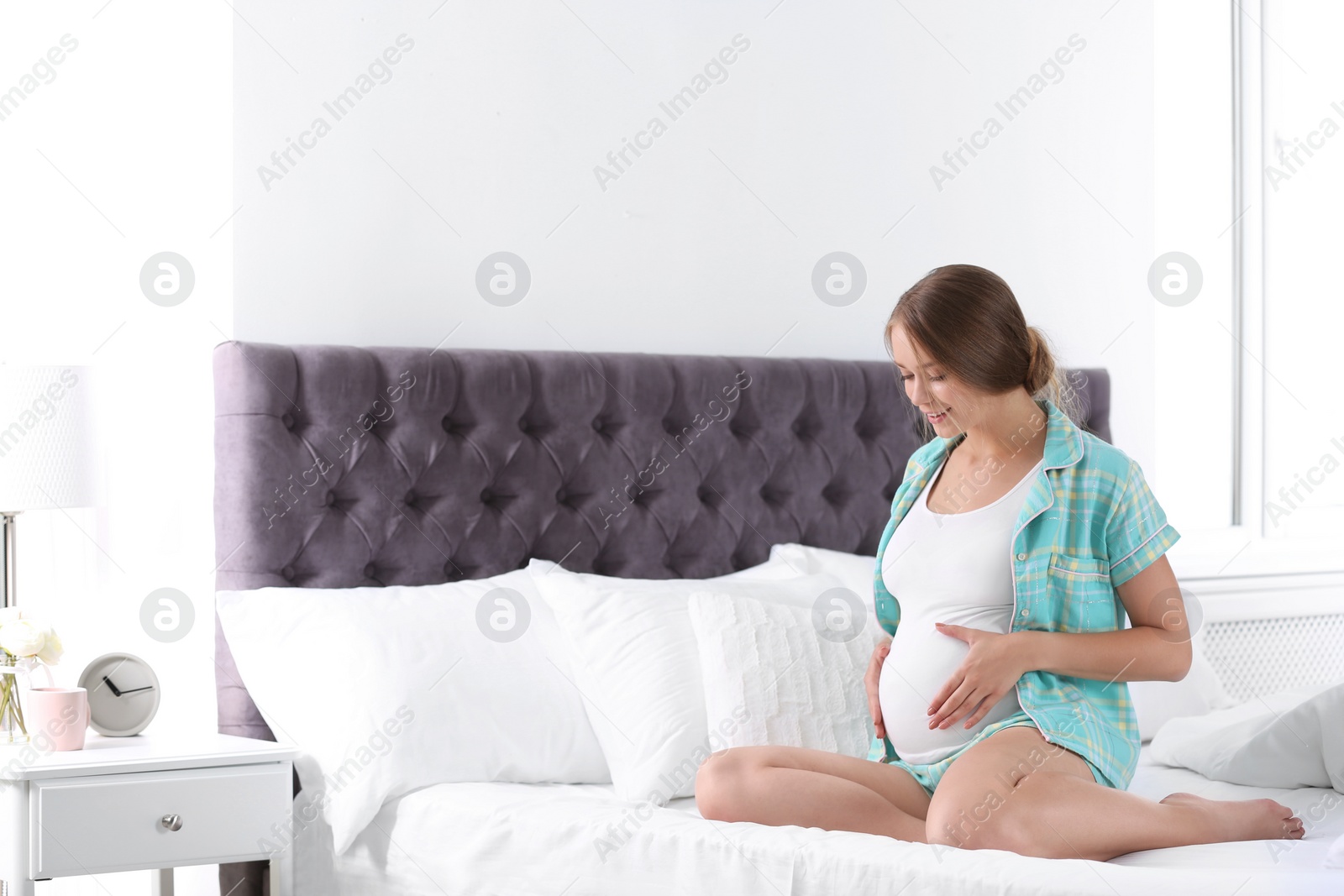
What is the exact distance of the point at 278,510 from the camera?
224 centimetres

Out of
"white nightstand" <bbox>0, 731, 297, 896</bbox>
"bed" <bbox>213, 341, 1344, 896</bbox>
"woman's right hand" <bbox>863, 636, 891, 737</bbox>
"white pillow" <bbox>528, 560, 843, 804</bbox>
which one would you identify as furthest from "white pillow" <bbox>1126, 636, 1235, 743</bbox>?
"white nightstand" <bbox>0, 731, 297, 896</bbox>

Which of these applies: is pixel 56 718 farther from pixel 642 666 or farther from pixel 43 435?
pixel 642 666

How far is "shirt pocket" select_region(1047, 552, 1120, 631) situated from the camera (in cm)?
170

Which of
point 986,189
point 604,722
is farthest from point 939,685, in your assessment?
point 986,189

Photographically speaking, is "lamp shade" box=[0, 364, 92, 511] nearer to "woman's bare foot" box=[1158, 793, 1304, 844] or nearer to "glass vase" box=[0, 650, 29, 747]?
"glass vase" box=[0, 650, 29, 747]

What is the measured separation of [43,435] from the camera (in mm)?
2031

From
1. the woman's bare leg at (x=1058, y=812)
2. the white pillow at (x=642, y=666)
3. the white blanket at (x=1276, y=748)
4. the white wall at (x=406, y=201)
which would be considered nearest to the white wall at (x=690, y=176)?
the white wall at (x=406, y=201)

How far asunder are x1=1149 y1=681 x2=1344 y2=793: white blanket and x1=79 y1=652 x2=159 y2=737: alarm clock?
1.68 metres

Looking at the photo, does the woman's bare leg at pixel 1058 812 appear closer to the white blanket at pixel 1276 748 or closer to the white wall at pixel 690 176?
the white blanket at pixel 1276 748

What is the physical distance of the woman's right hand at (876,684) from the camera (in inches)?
72.8

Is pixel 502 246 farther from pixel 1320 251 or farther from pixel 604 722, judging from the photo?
pixel 1320 251

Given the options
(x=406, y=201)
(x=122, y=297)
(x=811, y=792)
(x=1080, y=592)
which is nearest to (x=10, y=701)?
(x=122, y=297)

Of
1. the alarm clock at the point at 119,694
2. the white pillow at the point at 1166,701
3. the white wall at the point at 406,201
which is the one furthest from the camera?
the white pillow at the point at 1166,701

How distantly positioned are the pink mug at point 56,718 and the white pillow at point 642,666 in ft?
2.48
